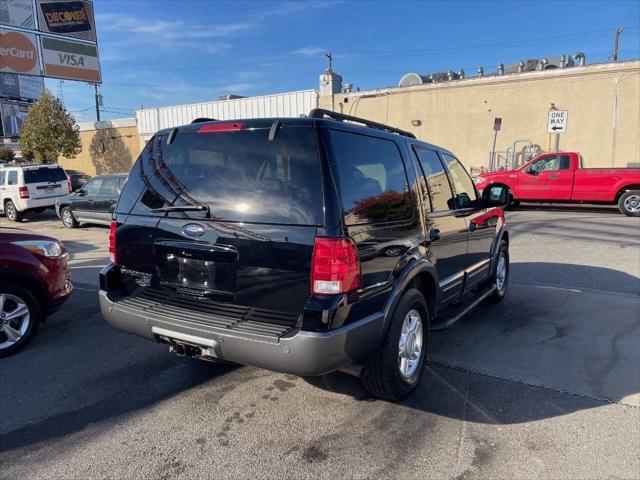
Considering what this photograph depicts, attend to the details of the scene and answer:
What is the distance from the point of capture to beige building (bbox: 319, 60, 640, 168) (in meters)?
19.3

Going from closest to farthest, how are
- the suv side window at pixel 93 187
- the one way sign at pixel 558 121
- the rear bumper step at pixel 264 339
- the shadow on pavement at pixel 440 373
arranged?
1. the rear bumper step at pixel 264 339
2. the shadow on pavement at pixel 440 373
3. the suv side window at pixel 93 187
4. the one way sign at pixel 558 121

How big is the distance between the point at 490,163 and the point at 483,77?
418 centimetres

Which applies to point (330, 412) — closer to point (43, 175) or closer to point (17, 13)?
point (43, 175)

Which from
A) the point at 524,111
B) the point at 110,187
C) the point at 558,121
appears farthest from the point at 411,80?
the point at 110,187

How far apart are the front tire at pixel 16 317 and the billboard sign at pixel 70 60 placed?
121 feet

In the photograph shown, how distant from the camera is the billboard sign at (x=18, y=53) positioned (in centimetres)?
3269

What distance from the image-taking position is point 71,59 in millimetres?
35656

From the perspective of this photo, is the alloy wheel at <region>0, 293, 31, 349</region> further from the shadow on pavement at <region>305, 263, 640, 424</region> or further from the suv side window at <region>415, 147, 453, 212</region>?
the suv side window at <region>415, 147, 453, 212</region>

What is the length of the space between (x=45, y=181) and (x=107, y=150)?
21.9 meters

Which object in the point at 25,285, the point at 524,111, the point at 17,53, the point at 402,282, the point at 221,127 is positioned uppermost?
the point at 17,53

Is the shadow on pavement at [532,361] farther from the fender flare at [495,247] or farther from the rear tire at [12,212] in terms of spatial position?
the rear tire at [12,212]

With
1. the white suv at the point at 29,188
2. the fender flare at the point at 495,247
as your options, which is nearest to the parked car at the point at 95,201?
the white suv at the point at 29,188

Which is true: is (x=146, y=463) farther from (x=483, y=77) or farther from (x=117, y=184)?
(x=483, y=77)

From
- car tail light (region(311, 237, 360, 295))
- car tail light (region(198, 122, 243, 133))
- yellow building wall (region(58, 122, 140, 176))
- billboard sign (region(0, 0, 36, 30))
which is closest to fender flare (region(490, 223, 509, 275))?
car tail light (region(311, 237, 360, 295))
